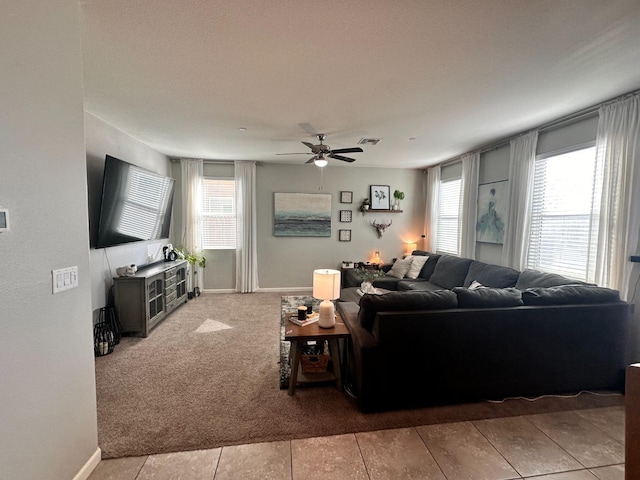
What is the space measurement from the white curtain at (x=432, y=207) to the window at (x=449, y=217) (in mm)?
71

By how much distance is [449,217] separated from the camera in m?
5.34

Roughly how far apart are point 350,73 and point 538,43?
1.29 metres

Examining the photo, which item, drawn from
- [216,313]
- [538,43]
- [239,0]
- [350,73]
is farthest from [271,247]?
[538,43]

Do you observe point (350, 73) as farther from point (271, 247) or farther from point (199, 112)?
point (271, 247)

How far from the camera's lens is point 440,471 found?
5.25ft

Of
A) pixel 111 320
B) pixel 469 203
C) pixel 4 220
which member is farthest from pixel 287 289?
pixel 4 220

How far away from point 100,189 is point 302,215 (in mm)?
3339

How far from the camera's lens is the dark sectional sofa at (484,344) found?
2055 mm

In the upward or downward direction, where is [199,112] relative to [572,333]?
upward

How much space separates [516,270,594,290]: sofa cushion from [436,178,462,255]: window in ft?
5.60

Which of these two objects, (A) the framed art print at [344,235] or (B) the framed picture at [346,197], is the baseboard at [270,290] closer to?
(A) the framed art print at [344,235]

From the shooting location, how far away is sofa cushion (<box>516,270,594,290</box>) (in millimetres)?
2749

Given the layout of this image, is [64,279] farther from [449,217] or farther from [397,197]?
[449,217]

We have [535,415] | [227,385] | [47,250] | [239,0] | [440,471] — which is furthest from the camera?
[227,385]
